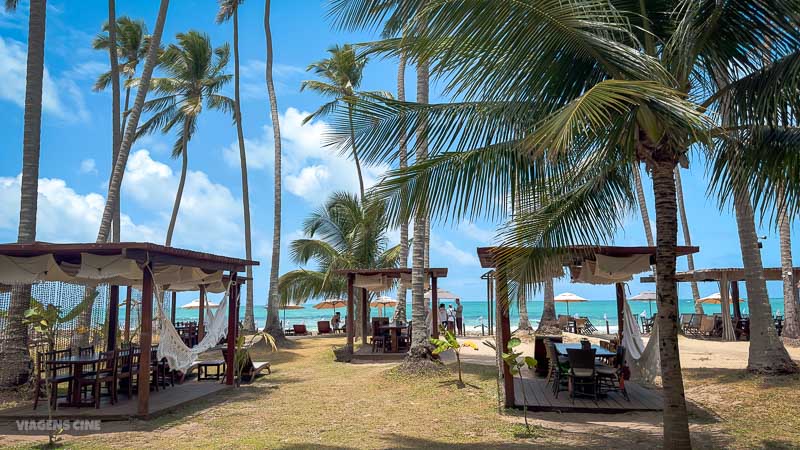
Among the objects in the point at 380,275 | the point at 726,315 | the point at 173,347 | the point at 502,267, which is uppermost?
the point at 380,275

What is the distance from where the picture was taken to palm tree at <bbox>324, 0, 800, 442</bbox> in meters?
3.91

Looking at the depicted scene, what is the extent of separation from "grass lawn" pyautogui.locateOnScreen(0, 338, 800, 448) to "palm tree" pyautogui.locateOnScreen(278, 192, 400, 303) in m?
11.3

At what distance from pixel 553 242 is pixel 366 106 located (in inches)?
106

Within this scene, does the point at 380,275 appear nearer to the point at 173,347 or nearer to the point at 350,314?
the point at 350,314

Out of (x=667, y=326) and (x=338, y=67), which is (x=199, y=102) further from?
(x=667, y=326)

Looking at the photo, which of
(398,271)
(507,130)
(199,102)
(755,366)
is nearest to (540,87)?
(507,130)

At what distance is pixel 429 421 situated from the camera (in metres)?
7.22

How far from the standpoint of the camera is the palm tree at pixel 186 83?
72.7 feet

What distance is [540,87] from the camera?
466cm

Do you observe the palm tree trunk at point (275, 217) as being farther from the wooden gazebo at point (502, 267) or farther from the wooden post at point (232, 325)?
the wooden gazebo at point (502, 267)

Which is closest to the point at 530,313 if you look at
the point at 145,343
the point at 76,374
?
the point at 145,343

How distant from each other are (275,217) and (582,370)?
14544 millimetres

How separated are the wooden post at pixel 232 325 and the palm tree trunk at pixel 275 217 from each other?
7778 millimetres

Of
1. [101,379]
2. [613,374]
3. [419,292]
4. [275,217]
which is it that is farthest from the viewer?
[275,217]
